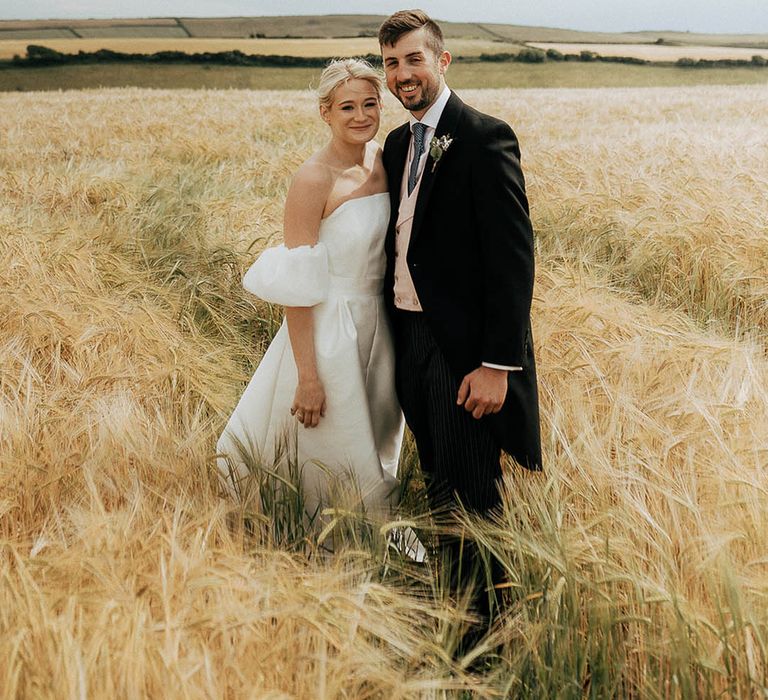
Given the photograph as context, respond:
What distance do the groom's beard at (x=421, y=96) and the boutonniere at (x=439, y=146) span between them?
112 mm

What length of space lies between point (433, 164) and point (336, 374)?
738mm

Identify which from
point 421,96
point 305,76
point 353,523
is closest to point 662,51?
point 305,76

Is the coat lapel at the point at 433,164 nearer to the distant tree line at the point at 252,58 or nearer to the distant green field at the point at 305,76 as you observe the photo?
the distant green field at the point at 305,76

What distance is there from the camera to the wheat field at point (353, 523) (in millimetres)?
1237

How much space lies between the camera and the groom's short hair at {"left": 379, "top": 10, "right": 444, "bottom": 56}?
6.22 feet

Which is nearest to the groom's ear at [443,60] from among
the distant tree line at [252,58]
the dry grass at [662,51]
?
the distant tree line at [252,58]

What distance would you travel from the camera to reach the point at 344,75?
2.06 metres

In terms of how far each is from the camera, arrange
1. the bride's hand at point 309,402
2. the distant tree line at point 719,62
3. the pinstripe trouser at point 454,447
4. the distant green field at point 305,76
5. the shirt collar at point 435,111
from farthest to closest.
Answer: the distant tree line at point 719,62 < the distant green field at point 305,76 < the bride's hand at point 309,402 < the pinstripe trouser at point 454,447 < the shirt collar at point 435,111

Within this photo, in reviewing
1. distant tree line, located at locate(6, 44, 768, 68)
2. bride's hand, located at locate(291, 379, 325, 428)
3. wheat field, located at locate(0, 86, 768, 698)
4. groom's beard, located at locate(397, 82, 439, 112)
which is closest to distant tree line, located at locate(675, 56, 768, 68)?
distant tree line, located at locate(6, 44, 768, 68)

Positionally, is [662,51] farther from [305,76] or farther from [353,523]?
[353,523]

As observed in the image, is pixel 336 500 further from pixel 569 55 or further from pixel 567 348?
pixel 569 55

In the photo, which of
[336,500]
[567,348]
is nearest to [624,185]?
[567,348]

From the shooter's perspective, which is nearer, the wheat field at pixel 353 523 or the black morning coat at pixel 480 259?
the wheat field at pixel 353 523

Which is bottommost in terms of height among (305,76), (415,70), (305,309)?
(305,76)
